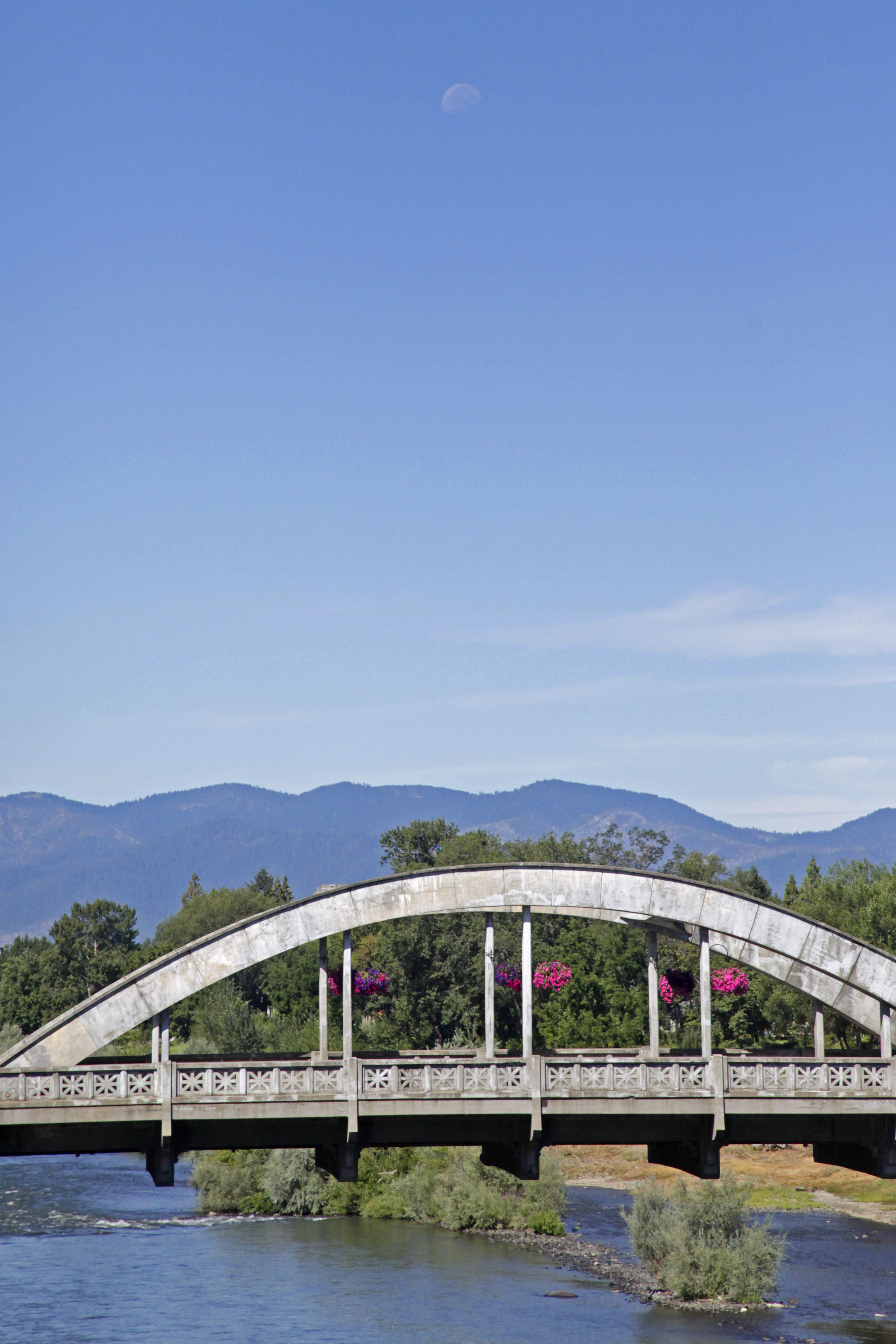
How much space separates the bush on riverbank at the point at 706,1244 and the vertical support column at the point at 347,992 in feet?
72.1

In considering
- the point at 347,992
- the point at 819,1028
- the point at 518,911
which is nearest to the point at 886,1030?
the point at 819,1028

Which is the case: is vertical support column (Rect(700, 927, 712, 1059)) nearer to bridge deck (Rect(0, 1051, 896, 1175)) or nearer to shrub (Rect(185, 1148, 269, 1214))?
bridge deck (Rect(0, 1051, 896, 1175))

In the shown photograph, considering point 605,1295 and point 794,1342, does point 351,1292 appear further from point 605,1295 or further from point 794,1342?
point 794,1342

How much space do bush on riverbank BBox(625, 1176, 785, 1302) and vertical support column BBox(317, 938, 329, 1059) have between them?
834 inches

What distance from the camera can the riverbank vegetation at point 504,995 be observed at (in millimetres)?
77188

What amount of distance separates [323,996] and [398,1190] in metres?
34.9

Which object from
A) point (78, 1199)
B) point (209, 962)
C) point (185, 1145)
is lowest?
point (78, 1199)

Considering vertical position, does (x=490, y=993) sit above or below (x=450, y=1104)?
above

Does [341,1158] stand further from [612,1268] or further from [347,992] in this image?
[612,1268]

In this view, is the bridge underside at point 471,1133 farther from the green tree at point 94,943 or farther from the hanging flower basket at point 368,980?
the green tree at point 94,943

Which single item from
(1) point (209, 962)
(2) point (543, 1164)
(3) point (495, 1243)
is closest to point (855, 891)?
(2) point (543, 1164)

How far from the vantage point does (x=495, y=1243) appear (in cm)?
5731

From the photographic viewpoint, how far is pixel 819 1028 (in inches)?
1393

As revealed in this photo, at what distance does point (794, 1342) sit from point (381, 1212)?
25.3m
